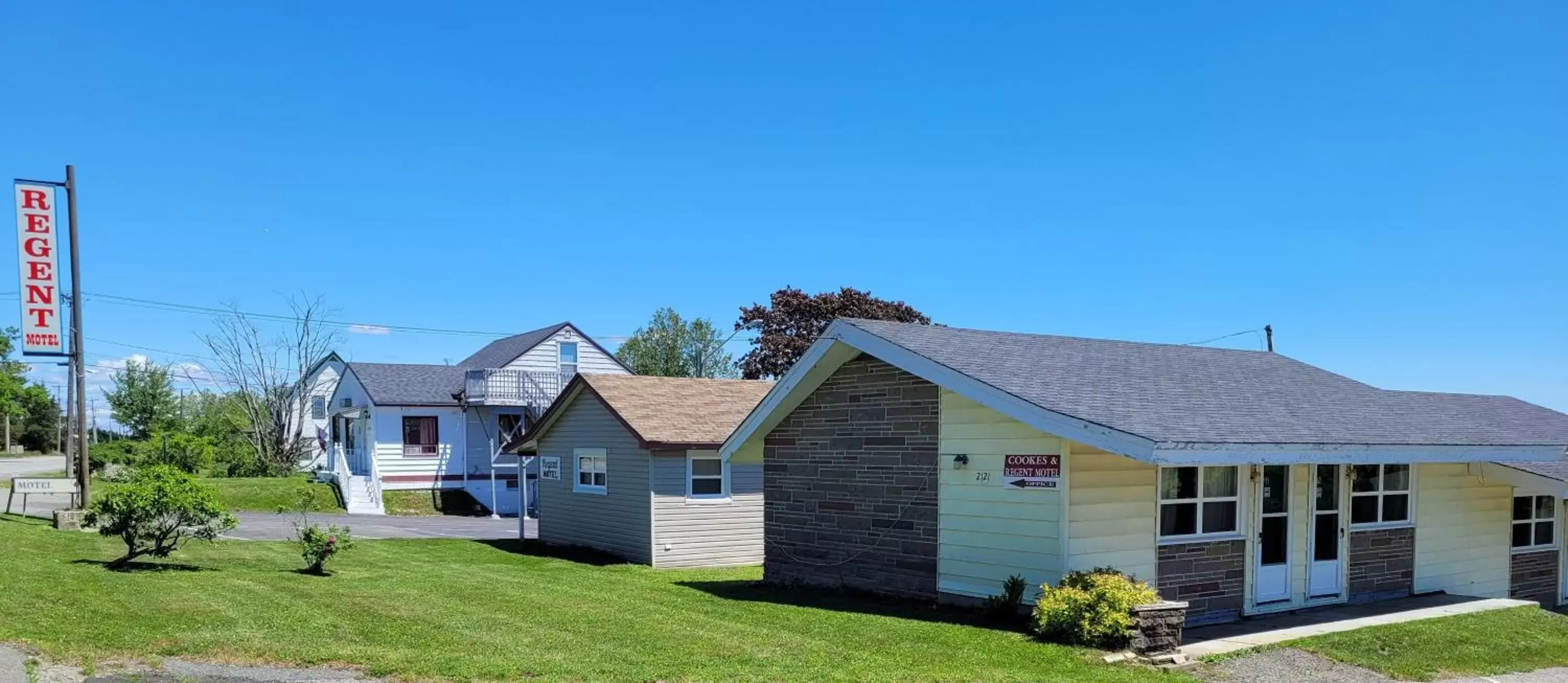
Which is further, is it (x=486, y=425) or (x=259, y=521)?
(x=486, y=425)

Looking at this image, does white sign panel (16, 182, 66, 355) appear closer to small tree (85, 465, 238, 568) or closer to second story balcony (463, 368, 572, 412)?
small tree (85, 465, 238, 568)

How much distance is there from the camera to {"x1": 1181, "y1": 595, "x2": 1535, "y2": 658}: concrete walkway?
1178cm

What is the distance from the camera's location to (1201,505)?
523 inches

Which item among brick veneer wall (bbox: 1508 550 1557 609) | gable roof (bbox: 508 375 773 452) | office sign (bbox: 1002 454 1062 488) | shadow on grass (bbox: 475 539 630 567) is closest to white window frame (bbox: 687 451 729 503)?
gable roof (bbox: 508 375 773 452)

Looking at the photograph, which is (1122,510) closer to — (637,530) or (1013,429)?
(1013,429)

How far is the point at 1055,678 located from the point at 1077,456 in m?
3.26

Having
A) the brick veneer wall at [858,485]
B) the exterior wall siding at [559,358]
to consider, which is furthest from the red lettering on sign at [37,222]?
the exterior wall siding at [559,358]

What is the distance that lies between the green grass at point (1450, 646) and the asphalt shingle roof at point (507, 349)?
3469cm

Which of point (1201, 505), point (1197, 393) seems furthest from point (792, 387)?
point (1201, 505)

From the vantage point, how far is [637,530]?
22.6 m

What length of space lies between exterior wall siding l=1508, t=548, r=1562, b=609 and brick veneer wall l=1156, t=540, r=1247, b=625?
7.49 m

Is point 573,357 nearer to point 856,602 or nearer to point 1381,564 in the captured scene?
point 856,602

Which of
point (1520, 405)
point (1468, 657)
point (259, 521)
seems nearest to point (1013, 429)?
point (1468, 657)

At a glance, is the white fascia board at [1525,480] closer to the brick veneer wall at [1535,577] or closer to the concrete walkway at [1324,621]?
the brick veneer wall at [1535,577]
